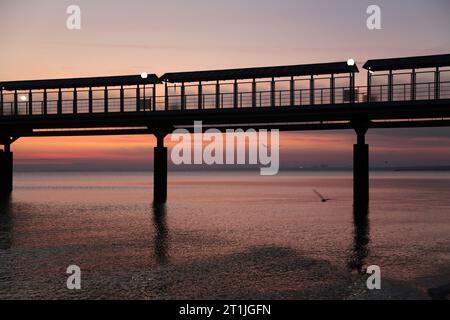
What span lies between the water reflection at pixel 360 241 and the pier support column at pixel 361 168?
0.70m

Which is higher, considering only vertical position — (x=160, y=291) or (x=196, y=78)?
(x=196, y=78)

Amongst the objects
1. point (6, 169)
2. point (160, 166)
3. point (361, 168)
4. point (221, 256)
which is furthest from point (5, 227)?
point (361, 168)

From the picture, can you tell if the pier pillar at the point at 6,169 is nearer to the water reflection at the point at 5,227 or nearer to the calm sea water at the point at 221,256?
the water reflection at the point at 5,227

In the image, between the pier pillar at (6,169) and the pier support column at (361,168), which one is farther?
the pier pillar at (6,169)

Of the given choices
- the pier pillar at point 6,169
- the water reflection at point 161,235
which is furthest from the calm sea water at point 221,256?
the pier pillar at point 6,169

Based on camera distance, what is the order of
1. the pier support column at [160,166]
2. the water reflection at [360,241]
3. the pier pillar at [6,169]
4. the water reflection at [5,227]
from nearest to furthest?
1. the water reflection at [360,241]
2. the water reflection at [5,227]
3. the pier support column at [160,166]
4. the pier pillar at [6,169]

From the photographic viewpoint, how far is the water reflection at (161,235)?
23.5 metres

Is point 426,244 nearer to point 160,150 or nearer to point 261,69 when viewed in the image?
point 261,69

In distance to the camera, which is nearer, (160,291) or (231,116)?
(160,291)

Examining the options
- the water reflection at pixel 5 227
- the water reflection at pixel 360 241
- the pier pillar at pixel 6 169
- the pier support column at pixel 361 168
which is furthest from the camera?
the pier pillar at pixel 6 169

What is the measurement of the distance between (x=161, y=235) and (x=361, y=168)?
689 inches

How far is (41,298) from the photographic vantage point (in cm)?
1641
